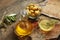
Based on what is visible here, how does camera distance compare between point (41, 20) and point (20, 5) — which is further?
point (20, 5)

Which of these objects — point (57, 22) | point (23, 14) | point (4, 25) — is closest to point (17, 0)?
point (23, 14)

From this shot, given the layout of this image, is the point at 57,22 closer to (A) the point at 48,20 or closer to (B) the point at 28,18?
(A) the point at 48,20

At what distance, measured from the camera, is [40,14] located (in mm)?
1387

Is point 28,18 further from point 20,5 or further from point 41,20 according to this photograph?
point 20,5

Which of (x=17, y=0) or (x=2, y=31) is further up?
(x=17, y=0)

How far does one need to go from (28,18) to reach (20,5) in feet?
0.92

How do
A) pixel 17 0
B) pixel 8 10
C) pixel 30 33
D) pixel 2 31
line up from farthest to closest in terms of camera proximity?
1. pixel 17 0
2. pixel 8 10
3. pixel 2 31
4. pixel 30 33

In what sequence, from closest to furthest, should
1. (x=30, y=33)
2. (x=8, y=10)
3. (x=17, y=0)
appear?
(x=30, y=33) < (x=8, y=10) < (x=17, y=0)

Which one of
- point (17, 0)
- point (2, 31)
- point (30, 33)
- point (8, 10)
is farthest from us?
point (17, 0)

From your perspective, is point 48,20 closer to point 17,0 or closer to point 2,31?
point 2,31

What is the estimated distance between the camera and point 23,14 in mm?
1430

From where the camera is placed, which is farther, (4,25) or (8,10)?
(8,10)

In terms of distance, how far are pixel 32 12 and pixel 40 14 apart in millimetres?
88

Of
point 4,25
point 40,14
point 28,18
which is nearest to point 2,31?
point 4,25
